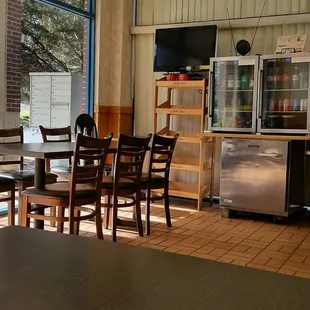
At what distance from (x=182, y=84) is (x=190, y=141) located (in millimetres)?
727

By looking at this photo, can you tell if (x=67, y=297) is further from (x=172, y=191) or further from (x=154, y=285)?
(x=172, y=191)

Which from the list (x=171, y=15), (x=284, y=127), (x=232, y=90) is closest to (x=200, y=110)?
(x=232, y=90)

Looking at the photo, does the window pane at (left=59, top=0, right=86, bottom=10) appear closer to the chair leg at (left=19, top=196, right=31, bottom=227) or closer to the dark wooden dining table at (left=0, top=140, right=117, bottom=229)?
the dark wooden dining table at (left=0, top=140, right=117, bottom=229)

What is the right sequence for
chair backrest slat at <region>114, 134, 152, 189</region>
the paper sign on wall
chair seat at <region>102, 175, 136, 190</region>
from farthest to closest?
the paper sign on wall < chair seat at <region>102, 175, 136, 190</region> < chair backrest slat at <region>114, 134, 152, 189</region>

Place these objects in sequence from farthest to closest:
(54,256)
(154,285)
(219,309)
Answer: (54,256)
(154,285)
(219,309)

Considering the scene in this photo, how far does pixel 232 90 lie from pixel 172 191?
58.2 inches

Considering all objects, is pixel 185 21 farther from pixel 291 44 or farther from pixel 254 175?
pixel 254 175

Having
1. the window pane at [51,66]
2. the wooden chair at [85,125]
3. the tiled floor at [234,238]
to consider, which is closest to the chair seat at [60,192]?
the tiled floor at [234,238]

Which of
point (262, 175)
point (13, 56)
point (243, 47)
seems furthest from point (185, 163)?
point (13, 56)

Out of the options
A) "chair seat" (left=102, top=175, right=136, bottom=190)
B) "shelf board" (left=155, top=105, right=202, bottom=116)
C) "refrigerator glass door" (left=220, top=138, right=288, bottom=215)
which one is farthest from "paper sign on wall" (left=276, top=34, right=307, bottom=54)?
"chair seat" (left=102, top=175, right=136, bottom=190)

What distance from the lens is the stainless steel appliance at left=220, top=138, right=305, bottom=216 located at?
4.91 meters

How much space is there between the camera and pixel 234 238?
14.2 ft

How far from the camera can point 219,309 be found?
29.9 inches

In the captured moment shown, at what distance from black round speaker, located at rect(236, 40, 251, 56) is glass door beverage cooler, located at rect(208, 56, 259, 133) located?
0.75 ft
